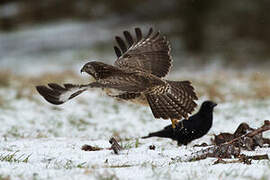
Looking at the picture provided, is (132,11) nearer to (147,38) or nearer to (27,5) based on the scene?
(27,5)

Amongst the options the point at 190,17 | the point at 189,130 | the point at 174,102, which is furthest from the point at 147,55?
the point at 190,17

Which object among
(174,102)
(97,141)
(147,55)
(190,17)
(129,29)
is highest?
(129,29)

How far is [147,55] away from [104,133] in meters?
1.85

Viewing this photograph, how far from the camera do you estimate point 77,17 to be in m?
32.7

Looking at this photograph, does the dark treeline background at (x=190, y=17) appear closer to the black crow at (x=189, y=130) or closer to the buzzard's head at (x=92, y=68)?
the black crow at (x=189, y=130)

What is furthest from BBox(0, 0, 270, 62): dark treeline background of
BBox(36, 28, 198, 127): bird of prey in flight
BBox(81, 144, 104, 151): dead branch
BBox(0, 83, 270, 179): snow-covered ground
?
BBox(81, 144, 104, 151): dead branch

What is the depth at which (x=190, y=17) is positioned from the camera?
1013 inches

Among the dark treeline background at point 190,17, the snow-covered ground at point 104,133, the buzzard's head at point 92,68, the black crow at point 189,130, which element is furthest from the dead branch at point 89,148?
the dark treeline background at point 190,17

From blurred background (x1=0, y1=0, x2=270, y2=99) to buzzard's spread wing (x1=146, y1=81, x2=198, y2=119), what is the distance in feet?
43.7

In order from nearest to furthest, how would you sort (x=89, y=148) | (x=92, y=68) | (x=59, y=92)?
(x=59, y=92), (x=89, y=148), (x=92, y=68)

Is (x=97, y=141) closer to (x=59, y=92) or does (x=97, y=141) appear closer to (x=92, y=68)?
(x=92, y=68)

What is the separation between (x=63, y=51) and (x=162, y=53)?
19439mm

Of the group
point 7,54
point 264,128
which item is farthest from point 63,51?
point 264,128

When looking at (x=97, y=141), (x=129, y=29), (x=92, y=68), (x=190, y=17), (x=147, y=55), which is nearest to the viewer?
(x=92, y=68)
